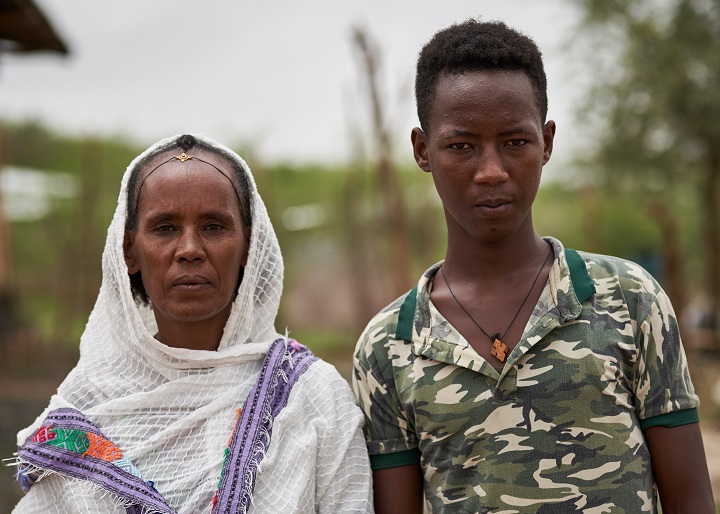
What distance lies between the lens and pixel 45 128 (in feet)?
47.2

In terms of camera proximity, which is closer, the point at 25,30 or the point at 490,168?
the point at 490,168

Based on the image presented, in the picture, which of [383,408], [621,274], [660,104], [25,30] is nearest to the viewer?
[621,274]

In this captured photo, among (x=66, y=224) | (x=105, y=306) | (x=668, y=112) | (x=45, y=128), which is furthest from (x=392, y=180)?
(x=45, y=128)

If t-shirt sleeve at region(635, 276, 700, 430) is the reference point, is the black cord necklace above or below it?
above

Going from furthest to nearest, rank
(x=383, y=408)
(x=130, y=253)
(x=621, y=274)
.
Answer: (x=130, y=253), (x=383, y=408), (x=621, y=274)

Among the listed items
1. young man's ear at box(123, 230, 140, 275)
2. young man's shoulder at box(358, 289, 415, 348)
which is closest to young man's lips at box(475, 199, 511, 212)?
young man's shoulder at box(358, 289, 415, 348)

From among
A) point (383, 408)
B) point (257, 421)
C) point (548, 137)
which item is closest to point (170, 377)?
point (257, 421)

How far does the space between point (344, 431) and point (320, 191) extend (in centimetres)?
1242

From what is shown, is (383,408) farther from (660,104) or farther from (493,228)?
(660,104)

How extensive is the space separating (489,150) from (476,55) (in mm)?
270

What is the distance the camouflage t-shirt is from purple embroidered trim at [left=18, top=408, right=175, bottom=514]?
0.73m

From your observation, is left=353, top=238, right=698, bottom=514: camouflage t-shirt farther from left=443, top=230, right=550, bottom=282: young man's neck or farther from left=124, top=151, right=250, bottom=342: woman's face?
left=124, top=151, right=250, bottom=342: woman's face

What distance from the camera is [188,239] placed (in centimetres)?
236

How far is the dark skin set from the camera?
2.21 meters
